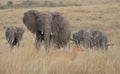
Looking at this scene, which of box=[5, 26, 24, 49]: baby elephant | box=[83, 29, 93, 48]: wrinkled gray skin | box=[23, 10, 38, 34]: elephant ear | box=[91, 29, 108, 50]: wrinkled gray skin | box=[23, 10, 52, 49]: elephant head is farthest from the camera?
box=[5, 26, 24, 49]: baby elephant

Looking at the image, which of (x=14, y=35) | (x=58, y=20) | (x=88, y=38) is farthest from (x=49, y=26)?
(x=14, y=35)

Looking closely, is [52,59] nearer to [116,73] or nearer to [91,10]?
[116,73]

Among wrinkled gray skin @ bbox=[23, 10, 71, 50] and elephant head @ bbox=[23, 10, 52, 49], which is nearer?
elephant head @ bbox=[23, 10, 52, 49]

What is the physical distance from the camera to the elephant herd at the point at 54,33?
13789 millimetres

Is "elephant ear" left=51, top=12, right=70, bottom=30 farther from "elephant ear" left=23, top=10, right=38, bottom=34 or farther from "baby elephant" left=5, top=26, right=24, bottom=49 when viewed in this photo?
"baby elephant" left=5, top=26, right=24, bottom=49

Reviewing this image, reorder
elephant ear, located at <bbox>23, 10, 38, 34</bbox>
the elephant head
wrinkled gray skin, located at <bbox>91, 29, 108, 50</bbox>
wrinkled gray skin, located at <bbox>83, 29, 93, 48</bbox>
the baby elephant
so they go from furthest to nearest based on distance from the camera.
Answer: the baby elephant → elephant ear, located at <bbox>23, 10, 38, 34</bbox> → wrinkled gray skin, located at <bbox>91, 29, 108, 50</bbox> → the elephant head → wrinkled gray skin, located at <bbox>83, 29, 93, 48</bbox>

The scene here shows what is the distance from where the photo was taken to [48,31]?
543 inches

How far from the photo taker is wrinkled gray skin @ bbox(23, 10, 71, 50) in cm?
1400

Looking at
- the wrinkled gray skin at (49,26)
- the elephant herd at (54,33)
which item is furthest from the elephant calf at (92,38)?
the wrinkled gray skin at (49,26)

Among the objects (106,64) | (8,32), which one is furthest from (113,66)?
(8,32)

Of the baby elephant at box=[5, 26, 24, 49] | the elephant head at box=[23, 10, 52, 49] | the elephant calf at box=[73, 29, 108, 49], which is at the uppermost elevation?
the elephant head at box=[23, 10, 52, 49]

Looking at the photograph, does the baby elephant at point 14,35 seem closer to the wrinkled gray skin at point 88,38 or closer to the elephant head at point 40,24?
the elephant head at point 40,24

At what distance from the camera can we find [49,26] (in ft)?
46.4

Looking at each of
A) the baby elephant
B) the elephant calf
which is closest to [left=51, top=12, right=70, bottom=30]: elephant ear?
the elephant calf
